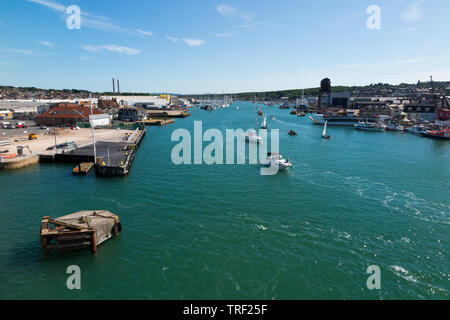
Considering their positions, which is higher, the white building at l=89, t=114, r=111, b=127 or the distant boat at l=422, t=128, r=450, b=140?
the white building at l=89, t=114, r=111, b=127

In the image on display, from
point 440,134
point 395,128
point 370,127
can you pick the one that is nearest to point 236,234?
point 440,134

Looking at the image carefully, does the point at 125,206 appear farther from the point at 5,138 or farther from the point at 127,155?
the point at 5,138

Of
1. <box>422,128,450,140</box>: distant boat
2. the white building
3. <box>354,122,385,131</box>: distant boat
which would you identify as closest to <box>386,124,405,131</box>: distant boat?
<box>354,122,385,131</box>: distant boat

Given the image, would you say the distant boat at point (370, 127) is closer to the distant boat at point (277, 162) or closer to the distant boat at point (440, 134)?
the distant boat at point (440, 134)

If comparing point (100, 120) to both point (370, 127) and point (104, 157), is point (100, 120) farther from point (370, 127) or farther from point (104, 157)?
point (370, 127)

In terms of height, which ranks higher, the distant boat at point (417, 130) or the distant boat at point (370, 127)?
the distant boat at point (370, 127)

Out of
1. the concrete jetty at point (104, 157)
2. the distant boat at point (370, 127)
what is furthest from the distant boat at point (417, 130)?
the concrete jetty at point (104, 157)

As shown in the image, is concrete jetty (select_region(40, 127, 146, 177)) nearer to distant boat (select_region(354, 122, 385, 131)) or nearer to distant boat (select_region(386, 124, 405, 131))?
distant boat (select_region(354, 122, 385, 131))
